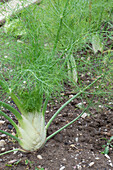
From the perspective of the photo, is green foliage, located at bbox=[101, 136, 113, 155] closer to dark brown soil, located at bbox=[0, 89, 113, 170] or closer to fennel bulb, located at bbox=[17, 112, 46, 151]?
dark brown soil, located at bbox=[0, 89, 113, 170]

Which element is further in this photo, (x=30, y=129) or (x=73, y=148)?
(x=73, y=148)

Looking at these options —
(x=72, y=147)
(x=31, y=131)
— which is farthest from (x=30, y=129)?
(x=72, y=147)

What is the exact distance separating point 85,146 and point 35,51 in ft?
2.15

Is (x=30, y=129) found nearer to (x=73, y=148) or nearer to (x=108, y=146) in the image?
(x=73, y=148)

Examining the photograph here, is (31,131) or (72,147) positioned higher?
(31,131)

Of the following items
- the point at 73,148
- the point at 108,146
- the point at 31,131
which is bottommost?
the point at 108,146

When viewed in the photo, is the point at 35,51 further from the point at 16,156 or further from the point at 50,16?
the point at 16,156

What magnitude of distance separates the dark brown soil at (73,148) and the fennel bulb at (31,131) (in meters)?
0.06

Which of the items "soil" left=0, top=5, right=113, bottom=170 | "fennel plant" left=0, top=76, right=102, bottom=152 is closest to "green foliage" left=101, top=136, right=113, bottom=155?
"soil" left=0, top=5, right=113, bottom=170

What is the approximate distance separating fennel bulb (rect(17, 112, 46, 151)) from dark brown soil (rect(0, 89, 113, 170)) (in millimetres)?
62

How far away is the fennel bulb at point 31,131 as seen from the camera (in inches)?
49.8

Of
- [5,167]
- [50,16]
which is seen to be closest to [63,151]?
[5,167]

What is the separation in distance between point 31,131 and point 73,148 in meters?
0.29

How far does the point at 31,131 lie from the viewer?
127cm
